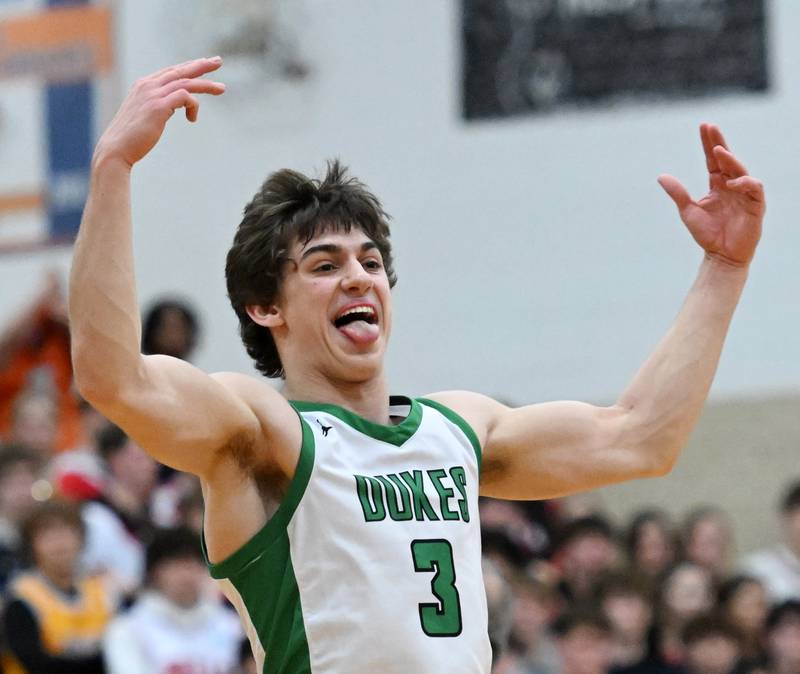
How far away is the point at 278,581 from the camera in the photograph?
4340 mm

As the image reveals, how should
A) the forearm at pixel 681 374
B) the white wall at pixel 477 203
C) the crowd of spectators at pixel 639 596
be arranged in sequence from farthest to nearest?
1. the white wall at pixel 477 203
2. the crowd of spectators at pixel 639 596
3. the forearm at pixel 681 374

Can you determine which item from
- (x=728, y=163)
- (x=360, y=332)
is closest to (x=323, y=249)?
(x=360, y=332)

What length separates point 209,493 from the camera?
14.3 ft

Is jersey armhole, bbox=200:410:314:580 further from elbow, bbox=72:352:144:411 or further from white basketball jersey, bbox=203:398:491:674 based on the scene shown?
elbow, bbox=72:352:144:411

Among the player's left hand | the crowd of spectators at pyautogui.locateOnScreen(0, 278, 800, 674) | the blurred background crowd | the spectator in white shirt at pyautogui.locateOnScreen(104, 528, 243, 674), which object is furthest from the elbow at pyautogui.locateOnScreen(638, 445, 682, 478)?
the blurred background crowd

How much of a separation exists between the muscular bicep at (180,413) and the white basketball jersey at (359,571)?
0.22 metres

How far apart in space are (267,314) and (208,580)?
417cm

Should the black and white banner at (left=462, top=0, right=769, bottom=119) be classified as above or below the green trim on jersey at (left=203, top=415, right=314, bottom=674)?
above

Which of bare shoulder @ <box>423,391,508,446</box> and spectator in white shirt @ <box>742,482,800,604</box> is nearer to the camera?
bare shoulder @ <box>423,391,508,446</box>

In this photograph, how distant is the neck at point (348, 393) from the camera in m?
4.65

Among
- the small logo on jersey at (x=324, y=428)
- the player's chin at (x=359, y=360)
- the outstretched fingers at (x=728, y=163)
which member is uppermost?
the outstretched fingers at (x=728, y=163)

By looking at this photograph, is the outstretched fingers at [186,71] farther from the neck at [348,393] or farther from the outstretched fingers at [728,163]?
the outstretched fingers at [728,163]

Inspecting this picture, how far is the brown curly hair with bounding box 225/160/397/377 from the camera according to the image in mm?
4641

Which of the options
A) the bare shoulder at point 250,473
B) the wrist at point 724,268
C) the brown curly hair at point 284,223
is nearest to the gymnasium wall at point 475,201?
the wrist at point 724,268
